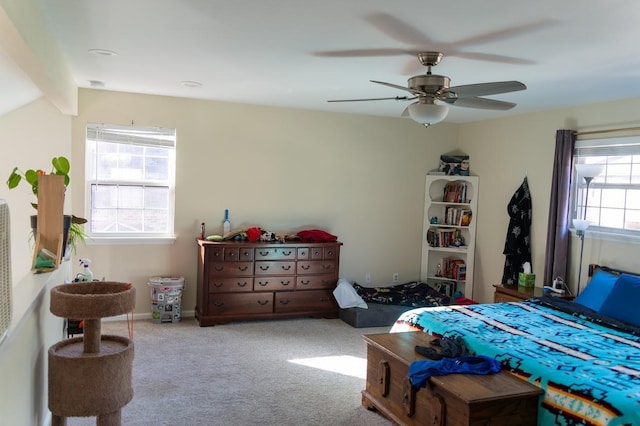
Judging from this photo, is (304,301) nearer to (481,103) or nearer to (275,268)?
(275,268)

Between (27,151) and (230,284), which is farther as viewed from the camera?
(230,284)

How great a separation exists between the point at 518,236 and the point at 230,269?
10.3ft

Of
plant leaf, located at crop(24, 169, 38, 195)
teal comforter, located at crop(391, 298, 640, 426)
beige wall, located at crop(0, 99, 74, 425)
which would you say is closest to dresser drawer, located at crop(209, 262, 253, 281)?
beige wall, located at crop(0, 99, 74, 425)

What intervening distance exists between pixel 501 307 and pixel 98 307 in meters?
3.07

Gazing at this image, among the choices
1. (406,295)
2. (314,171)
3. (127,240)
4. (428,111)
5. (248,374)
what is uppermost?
(428,111)

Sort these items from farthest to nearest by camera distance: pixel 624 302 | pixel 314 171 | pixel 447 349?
pixel 314 171 < pixel 624 302 < pixel 447 349

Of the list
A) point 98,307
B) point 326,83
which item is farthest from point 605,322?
point 98,307

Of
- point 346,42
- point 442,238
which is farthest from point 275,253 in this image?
point 346,42

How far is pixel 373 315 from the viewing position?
17.8 feet

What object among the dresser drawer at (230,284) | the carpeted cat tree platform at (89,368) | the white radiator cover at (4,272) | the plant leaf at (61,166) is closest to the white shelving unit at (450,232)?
the dresser drawer at (230,284)

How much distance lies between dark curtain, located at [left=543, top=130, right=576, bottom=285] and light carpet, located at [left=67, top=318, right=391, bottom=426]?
1853 millimetres

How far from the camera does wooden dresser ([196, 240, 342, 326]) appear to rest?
5.21 meters

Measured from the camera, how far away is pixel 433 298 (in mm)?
5836

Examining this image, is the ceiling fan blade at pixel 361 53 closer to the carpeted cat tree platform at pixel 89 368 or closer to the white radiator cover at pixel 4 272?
the carpeted cat tree platform at pixel 89 368
